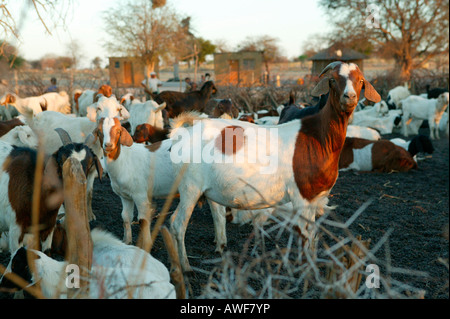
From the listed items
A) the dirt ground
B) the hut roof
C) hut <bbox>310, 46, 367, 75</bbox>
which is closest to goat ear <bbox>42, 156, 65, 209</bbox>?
the dirt ground

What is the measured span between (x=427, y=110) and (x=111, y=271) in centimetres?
1451

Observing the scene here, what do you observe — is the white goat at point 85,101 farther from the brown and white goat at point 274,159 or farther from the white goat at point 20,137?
the brown and white goat at point 274,159

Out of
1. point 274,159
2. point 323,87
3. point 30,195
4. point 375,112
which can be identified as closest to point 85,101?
point 30,195

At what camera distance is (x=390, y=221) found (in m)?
6.81

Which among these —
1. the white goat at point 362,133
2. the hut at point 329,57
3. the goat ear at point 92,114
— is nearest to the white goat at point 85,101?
the goat ear at point 92,114

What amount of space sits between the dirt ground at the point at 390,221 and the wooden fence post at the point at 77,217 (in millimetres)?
1341

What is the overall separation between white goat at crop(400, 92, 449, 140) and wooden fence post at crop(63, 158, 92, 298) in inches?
562

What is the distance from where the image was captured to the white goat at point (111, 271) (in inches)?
128

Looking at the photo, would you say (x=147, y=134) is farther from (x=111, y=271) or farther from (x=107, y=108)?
(x=111, y=271)

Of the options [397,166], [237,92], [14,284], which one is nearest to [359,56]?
[237,92]

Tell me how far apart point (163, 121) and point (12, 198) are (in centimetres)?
623

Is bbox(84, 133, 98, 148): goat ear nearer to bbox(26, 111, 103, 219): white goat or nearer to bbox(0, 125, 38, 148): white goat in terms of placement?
bbox(26, 111, 103, 219): white goat

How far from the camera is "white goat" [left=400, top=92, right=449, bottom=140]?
15.0 meters
